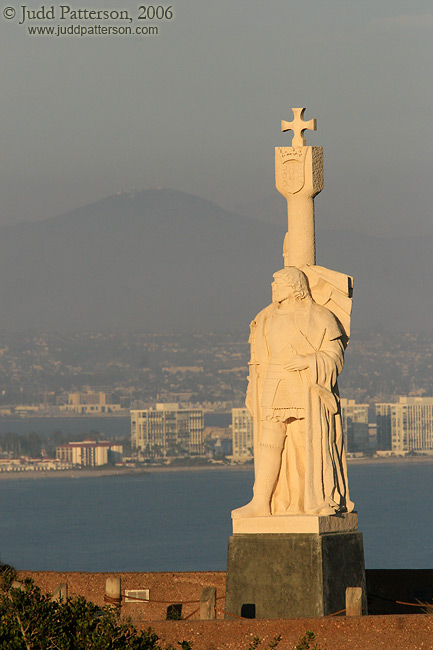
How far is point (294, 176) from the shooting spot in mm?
15664

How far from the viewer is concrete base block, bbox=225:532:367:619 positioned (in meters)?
14.4

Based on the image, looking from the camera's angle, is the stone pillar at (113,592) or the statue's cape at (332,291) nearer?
the stone pillar at (113,592)

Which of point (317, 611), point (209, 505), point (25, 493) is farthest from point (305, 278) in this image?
Result: point (25, 493)

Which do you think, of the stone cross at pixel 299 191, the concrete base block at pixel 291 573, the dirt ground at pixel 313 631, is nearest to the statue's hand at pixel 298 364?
the stone cross at pixel 299 191

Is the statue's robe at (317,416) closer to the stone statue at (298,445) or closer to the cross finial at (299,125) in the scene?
the stone statue at (298,445)

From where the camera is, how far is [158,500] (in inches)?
7008

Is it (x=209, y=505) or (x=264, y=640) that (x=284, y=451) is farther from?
(x=209, y=505)

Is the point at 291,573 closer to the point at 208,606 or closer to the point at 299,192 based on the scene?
the point at 208,606

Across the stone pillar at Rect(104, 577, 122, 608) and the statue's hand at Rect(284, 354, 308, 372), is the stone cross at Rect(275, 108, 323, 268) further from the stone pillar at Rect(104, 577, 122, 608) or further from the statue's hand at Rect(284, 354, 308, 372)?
the stone pillar at Rect(104, 577, 122, 608)

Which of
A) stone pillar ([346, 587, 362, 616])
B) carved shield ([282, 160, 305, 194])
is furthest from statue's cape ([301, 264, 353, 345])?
stone pillar ([346, 587, 362, 616])

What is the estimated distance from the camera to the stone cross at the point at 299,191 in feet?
51.1

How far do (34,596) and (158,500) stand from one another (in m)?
168

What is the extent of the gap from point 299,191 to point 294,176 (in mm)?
167

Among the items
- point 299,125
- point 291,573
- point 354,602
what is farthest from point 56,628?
point 299,125
